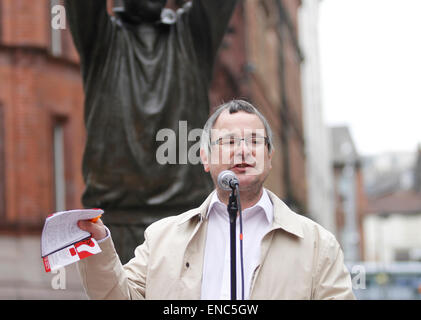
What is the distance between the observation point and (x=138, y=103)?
14.2 ft

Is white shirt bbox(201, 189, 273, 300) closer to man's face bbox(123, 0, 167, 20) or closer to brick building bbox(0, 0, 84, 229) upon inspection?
man's face bbox(123, 0, 167, 20)

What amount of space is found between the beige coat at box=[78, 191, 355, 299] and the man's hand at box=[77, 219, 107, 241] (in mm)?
35

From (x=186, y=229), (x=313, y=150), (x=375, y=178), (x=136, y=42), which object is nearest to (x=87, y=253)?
(x=186, y=229)

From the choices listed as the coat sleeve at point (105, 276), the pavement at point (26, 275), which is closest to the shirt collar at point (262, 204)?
the coat sleeve at point (105, 276)

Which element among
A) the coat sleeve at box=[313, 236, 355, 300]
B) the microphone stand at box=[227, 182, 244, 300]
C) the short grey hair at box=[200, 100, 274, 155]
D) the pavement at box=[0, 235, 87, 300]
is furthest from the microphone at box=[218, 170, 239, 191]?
the pavement at box=[0, 235, 87, 300]

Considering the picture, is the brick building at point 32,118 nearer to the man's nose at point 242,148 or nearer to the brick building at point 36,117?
the brick building at point 36,117

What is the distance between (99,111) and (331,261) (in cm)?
202

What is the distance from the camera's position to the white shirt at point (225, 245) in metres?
2.62

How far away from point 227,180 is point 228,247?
0.25 metres

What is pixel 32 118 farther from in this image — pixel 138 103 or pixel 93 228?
pixel 93 228

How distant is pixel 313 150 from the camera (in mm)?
54469

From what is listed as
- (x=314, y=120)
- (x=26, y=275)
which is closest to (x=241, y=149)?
(x=26, y=275)

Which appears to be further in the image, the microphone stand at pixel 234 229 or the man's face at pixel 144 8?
the man's face at pixel 144 8

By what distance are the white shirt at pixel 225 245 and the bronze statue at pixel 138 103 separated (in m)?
1.54
